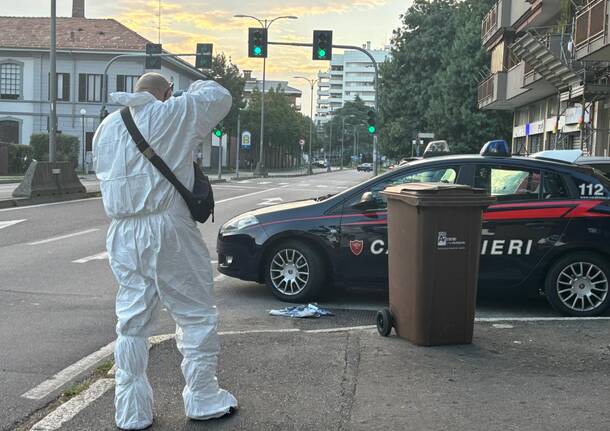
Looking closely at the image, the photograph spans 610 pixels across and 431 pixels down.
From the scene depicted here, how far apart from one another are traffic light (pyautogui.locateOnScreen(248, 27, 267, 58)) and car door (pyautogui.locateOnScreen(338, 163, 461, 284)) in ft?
64.4

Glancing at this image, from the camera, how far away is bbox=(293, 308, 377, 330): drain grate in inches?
252

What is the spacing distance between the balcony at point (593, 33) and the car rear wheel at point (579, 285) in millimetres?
11236

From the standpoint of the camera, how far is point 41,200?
1978 cm

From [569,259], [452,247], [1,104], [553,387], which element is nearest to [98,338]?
[452,247]

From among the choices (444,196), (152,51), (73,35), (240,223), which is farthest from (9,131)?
(444,196)

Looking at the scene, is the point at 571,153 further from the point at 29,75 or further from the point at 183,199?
the point at 29,75

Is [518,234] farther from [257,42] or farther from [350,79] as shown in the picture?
[350,79]

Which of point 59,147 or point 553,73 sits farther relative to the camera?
point 59,147

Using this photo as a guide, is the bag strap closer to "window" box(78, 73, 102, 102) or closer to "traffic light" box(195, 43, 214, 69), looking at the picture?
"traffic light" box(195, 43, 214, 69)

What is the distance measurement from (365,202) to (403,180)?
0.47 m

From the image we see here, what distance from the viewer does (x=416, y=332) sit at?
17.5ft

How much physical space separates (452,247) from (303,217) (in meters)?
2.39

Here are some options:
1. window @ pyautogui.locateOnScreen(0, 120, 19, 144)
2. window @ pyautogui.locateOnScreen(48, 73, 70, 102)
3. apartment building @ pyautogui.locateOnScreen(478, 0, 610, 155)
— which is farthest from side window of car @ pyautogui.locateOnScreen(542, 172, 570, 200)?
window @ pyautogui.locateOnScreen(0, 120, 19, 144)

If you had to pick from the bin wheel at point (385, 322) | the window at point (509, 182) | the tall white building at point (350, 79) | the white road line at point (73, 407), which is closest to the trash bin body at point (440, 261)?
the bin wheel at point (385, 322)
